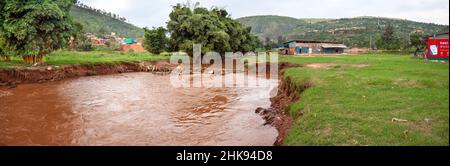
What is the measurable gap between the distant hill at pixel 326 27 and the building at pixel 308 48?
2929 centimetres

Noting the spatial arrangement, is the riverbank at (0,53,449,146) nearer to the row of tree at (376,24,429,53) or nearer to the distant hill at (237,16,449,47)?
the row of tree at (376,24,429,53)

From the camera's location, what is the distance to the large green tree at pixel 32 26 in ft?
74.7

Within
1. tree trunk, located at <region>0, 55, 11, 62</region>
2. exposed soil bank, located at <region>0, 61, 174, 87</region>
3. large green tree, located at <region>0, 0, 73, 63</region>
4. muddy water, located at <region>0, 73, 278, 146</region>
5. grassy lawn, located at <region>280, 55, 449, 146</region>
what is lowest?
muddy water, located at <region>0, 73, 278, 146</region>

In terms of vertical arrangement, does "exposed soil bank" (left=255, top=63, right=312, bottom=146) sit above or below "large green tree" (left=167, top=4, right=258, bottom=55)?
below

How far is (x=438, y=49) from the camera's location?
24.4 m

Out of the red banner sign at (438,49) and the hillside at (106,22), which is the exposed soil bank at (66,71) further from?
the hillside at (106,22)

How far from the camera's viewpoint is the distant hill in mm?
105188

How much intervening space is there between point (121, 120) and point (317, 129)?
7.67 metres

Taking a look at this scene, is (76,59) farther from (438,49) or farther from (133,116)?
(438,49)

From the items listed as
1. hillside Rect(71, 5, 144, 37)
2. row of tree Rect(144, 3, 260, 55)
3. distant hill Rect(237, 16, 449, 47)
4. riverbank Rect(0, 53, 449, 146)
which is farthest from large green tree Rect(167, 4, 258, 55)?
hillside Rect(71, 5, 144, 37)

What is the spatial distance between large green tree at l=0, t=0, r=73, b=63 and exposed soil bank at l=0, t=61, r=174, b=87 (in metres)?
1.53

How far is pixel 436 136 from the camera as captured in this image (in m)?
6.52

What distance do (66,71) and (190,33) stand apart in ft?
51.6
